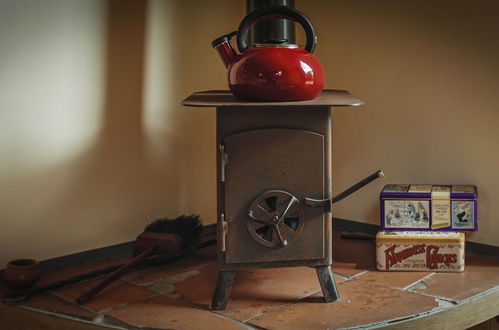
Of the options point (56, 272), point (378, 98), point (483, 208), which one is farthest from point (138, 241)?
point (483, 208)

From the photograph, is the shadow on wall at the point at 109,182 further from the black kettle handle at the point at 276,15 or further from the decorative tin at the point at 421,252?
the decorative tin at the point at 421,252

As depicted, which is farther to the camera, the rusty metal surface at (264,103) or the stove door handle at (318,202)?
the stove door handle at (318,202)

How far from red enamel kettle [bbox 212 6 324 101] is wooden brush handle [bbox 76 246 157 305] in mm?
652

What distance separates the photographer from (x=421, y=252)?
2.29 meters

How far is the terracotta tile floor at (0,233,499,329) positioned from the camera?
1.91 meters

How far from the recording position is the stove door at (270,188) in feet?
6.37

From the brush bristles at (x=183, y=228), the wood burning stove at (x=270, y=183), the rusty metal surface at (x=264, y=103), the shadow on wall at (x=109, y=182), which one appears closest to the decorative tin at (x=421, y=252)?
the wood burning stove at (x=270, y=183)

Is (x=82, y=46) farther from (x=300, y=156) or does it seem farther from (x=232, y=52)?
(x=300, y=156)

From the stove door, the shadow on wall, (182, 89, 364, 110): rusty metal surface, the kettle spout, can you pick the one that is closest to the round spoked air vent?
the stove door

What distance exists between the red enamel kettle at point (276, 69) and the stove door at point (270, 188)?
11 centimetres

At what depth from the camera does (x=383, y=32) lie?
8.66 feet

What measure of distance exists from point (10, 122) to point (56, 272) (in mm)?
523

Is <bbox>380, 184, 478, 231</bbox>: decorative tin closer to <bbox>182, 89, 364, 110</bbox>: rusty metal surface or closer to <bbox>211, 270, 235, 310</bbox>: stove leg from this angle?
<bbox>182, 89, 364, 110</bbox>: rusty metal surface

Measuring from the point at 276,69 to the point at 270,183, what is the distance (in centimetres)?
32
